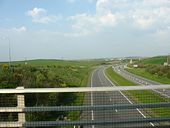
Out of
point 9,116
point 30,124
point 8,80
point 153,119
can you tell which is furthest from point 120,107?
point 8,80

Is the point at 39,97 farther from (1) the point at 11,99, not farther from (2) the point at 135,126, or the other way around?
(2) the point at 135,126

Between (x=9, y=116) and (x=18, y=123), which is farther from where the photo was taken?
(x=9, y=116)

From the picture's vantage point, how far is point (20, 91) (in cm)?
815

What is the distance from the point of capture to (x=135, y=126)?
9.02 meters

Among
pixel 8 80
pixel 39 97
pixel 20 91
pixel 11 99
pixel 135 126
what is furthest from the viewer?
pixel 8 80

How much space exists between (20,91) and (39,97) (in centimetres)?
592

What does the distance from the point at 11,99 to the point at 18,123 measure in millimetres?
3779

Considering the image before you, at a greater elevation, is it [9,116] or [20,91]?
[20,91]

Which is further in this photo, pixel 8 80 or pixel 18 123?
pixel 8 80

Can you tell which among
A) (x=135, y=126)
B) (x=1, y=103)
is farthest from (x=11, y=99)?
(x=135, y=126)

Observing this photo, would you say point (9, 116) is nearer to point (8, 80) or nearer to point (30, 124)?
point (30, 124)

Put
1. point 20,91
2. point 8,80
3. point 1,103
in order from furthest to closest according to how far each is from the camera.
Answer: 1. point 8,80
2. point 1,103
3. point 20,91

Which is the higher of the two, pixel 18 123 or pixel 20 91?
pixel 20 91

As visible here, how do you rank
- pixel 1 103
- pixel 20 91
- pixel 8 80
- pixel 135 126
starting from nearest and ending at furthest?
pixel 20 91, pixel 135 126, pixel 1 103, pixel 8 80
